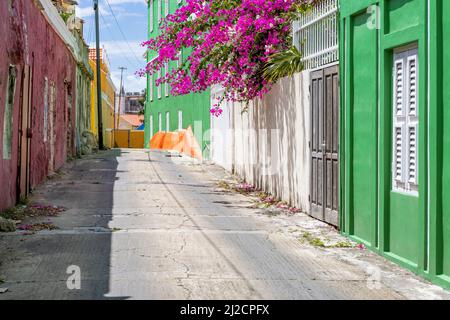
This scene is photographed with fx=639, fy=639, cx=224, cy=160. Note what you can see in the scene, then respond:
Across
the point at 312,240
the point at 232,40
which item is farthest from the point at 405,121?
the point at 232,40

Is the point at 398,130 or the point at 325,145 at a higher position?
the point at 398,130

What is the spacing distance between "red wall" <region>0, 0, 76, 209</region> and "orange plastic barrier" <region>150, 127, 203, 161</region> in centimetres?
610

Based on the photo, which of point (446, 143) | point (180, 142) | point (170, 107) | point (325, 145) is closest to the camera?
point (446, 143)

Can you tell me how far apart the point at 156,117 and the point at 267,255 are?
28811mm

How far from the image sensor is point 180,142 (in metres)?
29.1

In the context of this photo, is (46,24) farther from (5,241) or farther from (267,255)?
(267,255)

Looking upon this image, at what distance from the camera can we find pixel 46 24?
15.3m

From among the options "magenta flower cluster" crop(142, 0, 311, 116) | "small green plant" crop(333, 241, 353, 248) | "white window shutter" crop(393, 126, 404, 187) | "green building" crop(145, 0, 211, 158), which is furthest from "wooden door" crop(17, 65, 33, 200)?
"green building" crop(145, 0, 211, 158)

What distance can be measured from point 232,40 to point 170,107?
18.4m

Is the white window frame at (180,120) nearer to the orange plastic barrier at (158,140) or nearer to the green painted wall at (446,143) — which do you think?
the orange plastic barrier at (158,140)

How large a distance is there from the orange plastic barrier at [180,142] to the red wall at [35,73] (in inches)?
240

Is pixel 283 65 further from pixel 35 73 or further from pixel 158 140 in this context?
pixel 158 140

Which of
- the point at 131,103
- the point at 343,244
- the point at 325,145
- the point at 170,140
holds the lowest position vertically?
the point at 343,244
